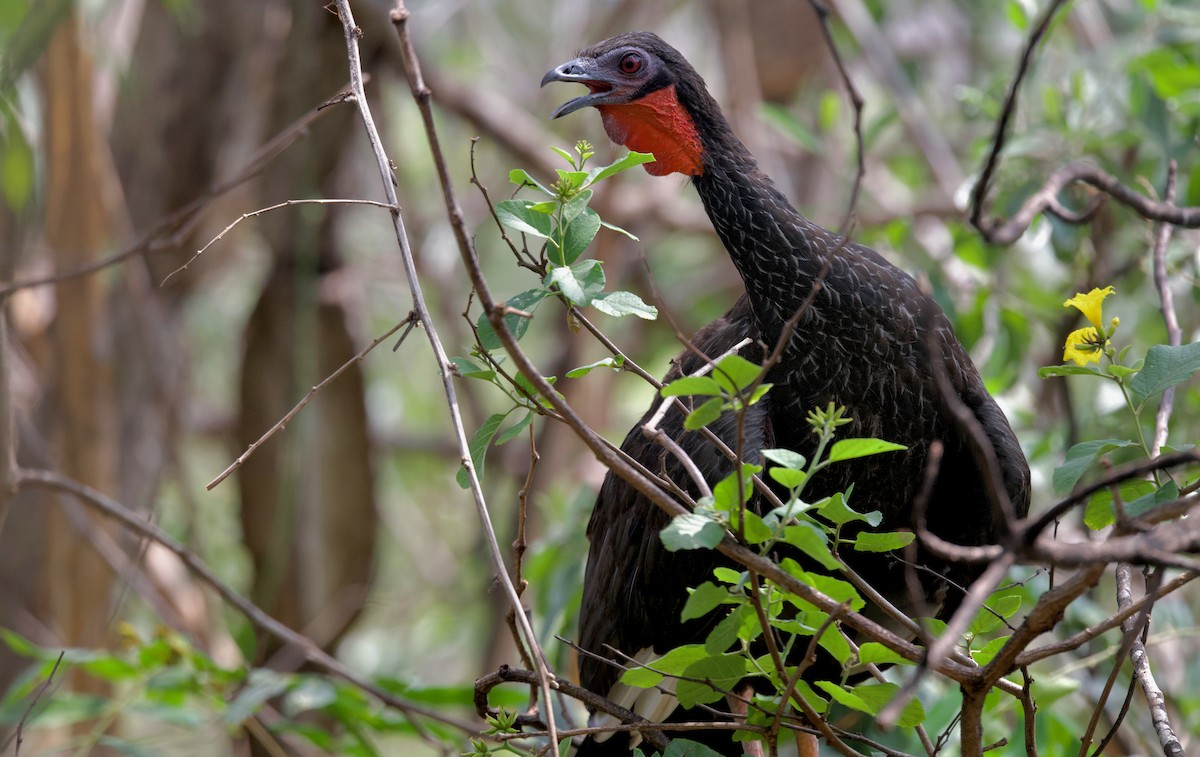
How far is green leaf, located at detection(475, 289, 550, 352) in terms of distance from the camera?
168 centimetres

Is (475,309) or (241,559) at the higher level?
(475,309)

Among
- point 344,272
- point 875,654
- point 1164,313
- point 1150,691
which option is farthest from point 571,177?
point 344,272

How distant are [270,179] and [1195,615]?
3.54 meters

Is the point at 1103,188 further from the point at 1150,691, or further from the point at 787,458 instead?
the point at 787,458

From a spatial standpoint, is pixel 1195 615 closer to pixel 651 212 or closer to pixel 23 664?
pixel 651 212

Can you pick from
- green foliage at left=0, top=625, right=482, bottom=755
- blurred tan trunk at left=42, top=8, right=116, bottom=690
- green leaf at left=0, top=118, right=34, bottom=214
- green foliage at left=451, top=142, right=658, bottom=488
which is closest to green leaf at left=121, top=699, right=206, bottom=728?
green foliage at left=0, top=625, right=482, bottom=755

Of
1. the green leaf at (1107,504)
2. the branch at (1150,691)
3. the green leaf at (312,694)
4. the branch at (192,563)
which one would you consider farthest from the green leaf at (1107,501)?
the green leaf at (312,694)

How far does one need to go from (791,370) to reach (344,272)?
2.97 meters

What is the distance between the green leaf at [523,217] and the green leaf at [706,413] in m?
0.35

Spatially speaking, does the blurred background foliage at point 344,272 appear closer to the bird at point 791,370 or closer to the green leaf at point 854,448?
the bird at point 791,370

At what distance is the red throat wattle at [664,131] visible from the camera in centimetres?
248

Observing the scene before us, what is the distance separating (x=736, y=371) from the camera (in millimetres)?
1454

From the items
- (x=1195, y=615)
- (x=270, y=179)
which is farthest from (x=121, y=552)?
(x=1195, y=615)

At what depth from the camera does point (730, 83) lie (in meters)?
5.44
